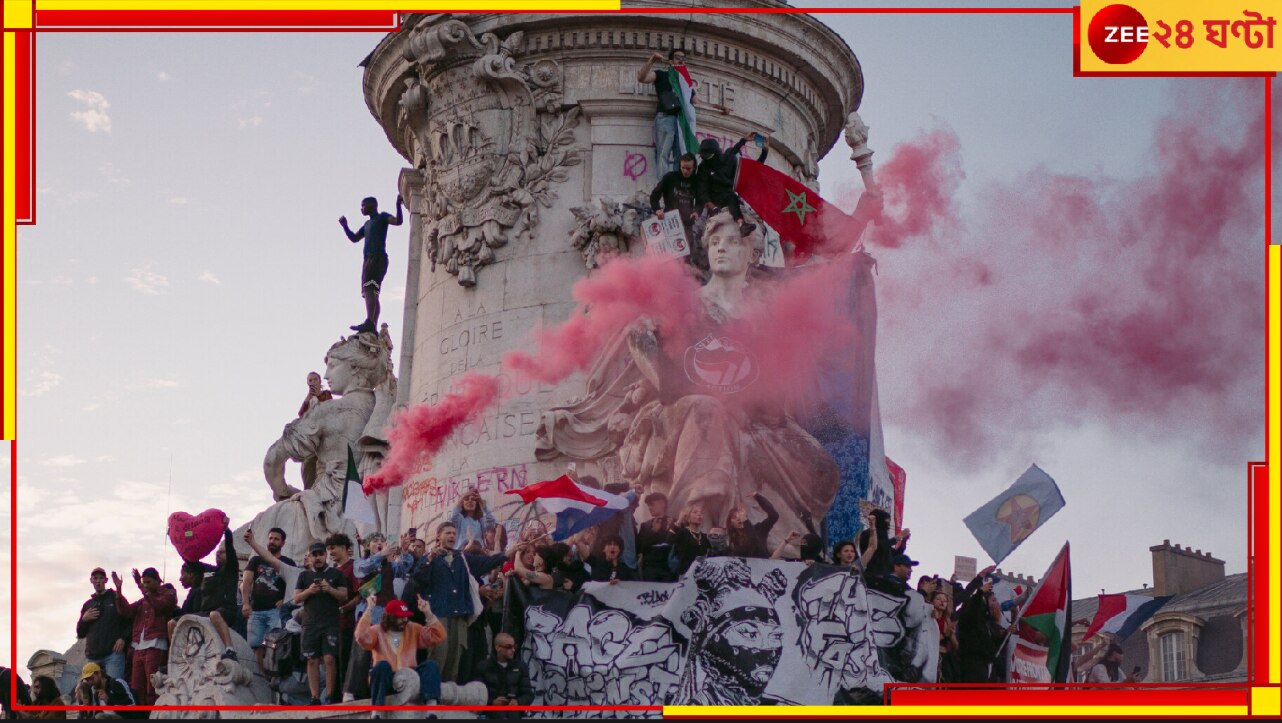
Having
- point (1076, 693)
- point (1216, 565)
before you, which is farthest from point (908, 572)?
point (1216, 565)

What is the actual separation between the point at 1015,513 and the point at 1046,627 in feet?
5.57

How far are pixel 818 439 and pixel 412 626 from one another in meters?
7.73

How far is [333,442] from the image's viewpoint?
33.6m

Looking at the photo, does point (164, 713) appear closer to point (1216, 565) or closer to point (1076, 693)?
point (1076, 693)

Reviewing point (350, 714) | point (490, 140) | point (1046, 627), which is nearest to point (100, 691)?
point (350, 714)

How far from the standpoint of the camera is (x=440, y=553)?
2386 cm

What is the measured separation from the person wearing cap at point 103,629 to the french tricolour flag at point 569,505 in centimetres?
517

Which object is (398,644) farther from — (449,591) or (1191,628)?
(1191,628)

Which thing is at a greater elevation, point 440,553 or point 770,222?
point 770,222

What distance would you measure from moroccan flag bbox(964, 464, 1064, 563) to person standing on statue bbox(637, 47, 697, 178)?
692 centimetres

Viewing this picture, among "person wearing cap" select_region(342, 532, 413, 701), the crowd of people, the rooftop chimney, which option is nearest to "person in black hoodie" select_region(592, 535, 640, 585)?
the crowd of people

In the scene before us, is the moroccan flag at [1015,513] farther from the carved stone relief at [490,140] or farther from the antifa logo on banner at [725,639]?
the carved stone relief at [490,140]

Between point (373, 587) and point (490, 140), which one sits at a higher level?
point (490, 140)

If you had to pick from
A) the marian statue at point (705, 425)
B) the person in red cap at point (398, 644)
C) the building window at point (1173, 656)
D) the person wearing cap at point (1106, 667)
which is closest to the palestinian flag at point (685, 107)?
the marian statue at point (705, 425)
